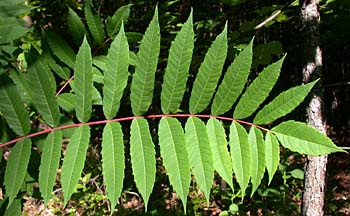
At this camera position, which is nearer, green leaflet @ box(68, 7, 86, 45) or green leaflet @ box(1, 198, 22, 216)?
green leaflet @ box(1, 198, 22, 216)

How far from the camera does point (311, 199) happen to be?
2.19m

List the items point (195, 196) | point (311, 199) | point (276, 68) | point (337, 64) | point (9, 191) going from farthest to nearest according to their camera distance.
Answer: point (337, 64), point (195, 196), point (311, 199), point (276, 68), point (9, 191)

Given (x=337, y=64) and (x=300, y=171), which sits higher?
(x=337, y=64)

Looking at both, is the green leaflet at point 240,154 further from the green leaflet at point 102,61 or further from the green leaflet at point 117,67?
the green leaflet at point 102,61

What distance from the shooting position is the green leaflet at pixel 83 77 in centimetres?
122

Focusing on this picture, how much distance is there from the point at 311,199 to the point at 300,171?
8.84 ft

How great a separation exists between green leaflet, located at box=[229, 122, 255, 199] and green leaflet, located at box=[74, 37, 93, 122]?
0.54 meters

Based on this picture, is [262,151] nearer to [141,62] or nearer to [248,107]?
[248,107]

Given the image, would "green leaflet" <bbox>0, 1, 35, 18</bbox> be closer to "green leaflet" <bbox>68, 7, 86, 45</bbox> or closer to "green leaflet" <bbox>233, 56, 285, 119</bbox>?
"green leaflet" <bbox>68, 7, 86, 45</bbox>

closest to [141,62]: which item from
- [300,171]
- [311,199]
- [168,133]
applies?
[168,133]

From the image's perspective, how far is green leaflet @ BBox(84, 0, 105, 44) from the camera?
169 cm

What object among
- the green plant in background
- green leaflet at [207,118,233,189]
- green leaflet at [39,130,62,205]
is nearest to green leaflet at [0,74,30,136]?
the green plant in background

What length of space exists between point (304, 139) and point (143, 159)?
59cm

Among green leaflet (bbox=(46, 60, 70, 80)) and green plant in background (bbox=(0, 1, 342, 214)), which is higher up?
green leaflet (bbox=(46, 60, 70, 80))
